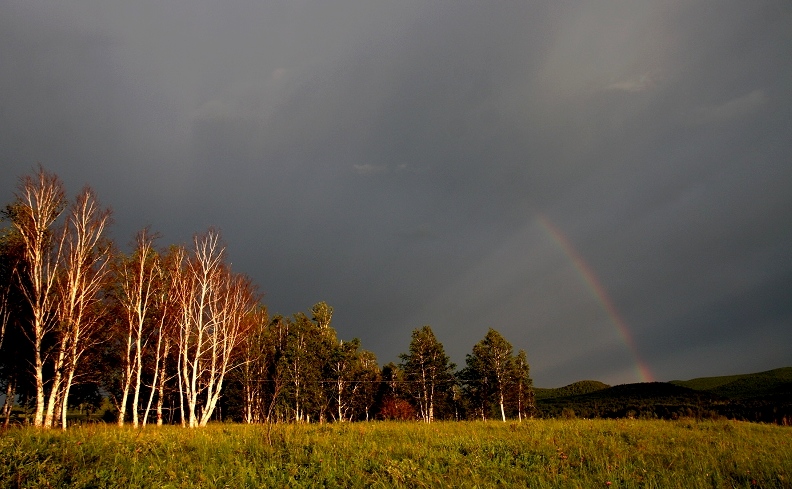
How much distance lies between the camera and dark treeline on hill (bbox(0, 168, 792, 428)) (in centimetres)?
2184

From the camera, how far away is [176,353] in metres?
38.5

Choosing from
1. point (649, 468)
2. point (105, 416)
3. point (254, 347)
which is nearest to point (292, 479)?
point (649, 468)

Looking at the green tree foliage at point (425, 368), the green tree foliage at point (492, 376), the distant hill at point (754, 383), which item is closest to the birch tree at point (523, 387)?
the green tree foliage at point (492, 376)

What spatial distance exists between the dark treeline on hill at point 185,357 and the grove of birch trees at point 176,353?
0.49 ft

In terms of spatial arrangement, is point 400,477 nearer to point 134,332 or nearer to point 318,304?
point 134,332

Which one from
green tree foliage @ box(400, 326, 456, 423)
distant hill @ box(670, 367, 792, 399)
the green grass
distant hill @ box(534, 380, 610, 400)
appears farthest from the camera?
distant hill @ box(534, 380, 610, 400)

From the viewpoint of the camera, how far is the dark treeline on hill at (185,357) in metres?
21.8

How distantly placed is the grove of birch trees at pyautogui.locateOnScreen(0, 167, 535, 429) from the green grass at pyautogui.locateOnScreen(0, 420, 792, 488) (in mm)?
2120

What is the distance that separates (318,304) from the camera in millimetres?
58688

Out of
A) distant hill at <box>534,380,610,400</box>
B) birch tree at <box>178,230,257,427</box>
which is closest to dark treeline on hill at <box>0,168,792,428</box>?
birch tree at <box>178,230,257,427</box>

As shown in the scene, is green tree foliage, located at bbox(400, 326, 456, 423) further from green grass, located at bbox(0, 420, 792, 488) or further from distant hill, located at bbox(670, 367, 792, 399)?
distant hill, located at bbox(670, 367, 792, 399)

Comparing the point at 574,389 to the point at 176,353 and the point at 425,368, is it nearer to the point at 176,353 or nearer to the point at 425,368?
the point at 425,368

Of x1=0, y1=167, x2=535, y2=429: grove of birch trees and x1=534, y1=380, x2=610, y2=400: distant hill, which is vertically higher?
x1=0, y1=167, x2=535, y2=429: grove of birch trees

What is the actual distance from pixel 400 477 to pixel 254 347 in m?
38.1
